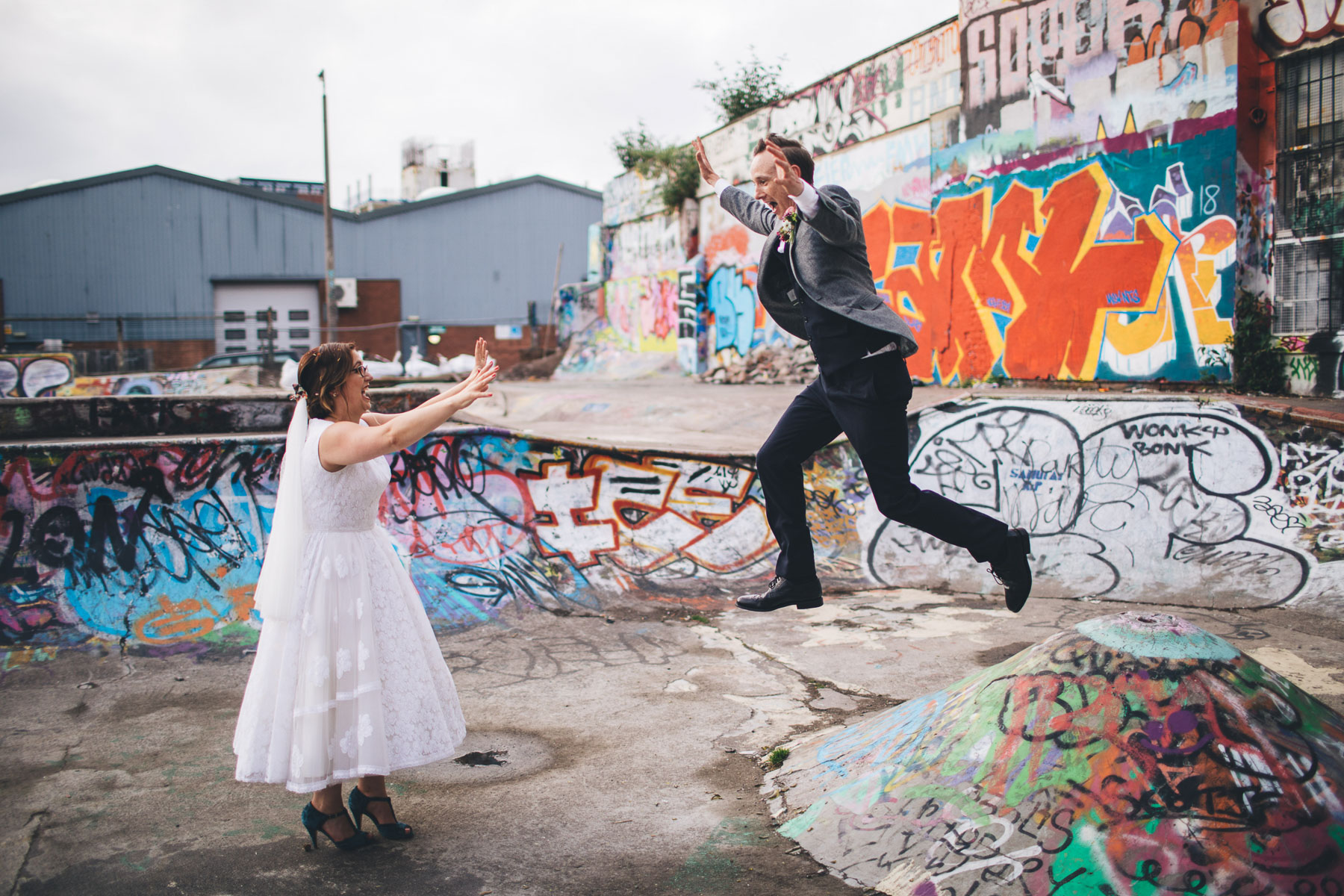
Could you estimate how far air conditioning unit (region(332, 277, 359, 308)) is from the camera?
33031 mm

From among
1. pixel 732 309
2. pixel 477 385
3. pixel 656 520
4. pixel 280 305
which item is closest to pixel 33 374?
pixel 280 305

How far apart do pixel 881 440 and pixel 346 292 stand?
32.4m

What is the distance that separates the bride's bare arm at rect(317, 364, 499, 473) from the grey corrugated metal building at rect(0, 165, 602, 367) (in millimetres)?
27243

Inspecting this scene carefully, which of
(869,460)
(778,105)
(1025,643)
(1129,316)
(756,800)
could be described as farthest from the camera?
(778,105)

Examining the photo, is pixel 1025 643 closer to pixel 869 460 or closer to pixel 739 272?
pixel 869 460

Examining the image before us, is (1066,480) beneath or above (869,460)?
beneath

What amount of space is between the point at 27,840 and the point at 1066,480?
22.5 feet

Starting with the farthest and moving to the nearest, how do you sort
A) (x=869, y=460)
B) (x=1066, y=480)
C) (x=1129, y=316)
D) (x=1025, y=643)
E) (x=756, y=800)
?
(x=1129, y=316) → (x=1066, y=480) → (x=1025, y=643) → (x=756, y=800) → (x=869, y=460)

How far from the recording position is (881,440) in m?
3.67

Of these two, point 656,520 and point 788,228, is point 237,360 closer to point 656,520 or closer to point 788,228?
point 656,520

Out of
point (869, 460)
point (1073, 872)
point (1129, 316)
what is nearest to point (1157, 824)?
point (1073, 872)

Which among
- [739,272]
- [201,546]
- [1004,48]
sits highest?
[1004,48]

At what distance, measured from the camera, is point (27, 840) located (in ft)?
12.2

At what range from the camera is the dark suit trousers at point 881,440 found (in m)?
3.67
